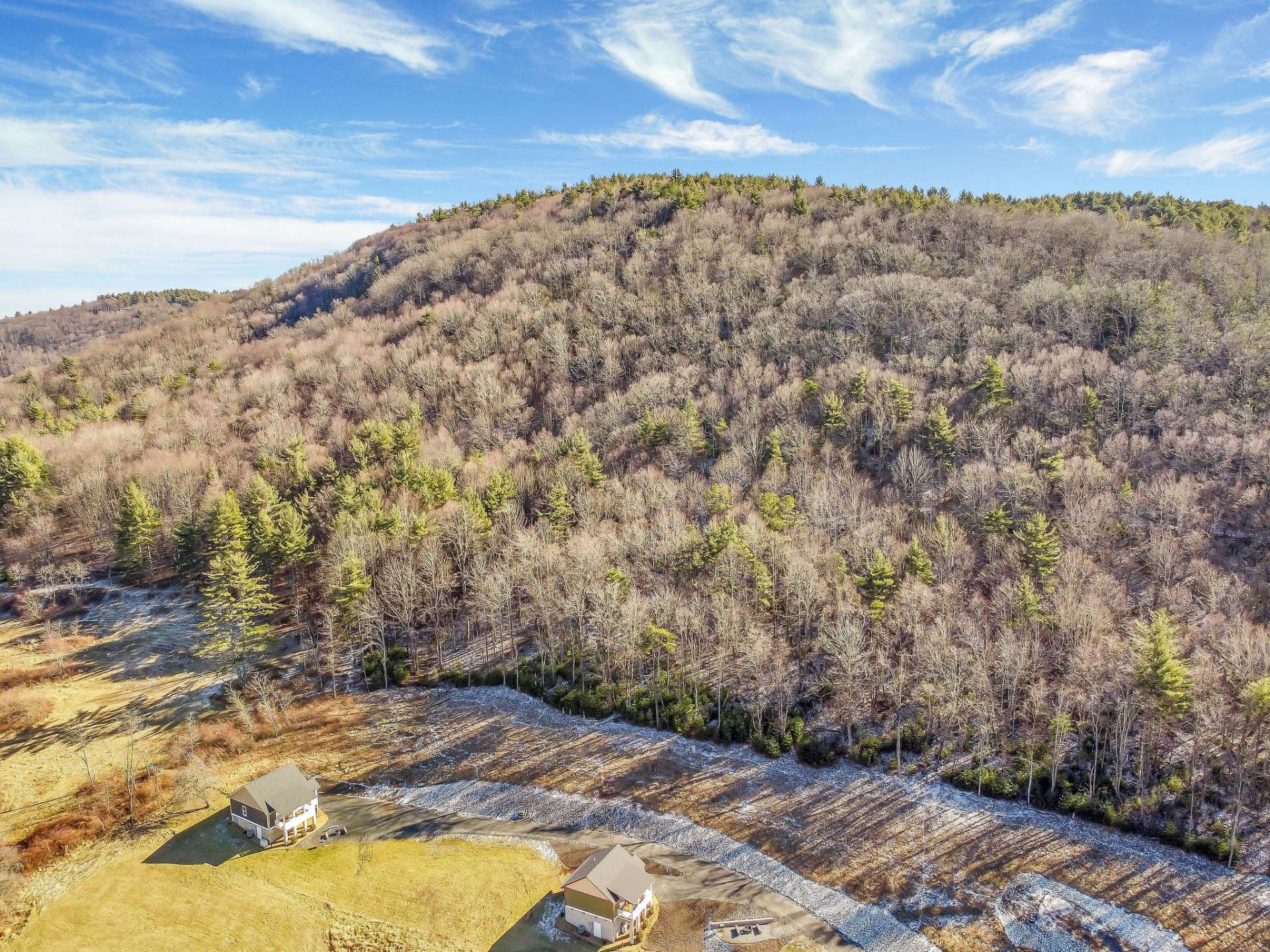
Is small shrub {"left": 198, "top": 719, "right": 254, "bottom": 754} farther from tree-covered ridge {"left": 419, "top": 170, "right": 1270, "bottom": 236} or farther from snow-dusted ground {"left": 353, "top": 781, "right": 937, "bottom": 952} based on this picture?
tree-covered ridge {"left": 419, "top": 170, "right": 1270, "bottom": 236}

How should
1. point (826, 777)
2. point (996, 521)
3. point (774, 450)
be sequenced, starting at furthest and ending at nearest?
1. point (774, 450)
2. point (996, 521)
3. point (826, 777)

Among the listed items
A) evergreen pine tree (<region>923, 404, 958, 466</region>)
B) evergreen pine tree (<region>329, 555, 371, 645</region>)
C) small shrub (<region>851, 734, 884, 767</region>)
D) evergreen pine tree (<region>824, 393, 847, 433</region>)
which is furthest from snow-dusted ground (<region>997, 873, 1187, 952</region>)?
evergreen pine tree (<region>824, 393, 847, 433</region>)

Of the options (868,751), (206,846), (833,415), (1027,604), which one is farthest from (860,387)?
(206,846)

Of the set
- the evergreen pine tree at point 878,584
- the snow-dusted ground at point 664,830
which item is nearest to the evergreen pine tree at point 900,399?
the evergreen pine tree at point 878,584

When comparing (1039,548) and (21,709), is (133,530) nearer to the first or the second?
(21,709)

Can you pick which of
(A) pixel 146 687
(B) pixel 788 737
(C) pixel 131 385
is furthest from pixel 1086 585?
(C) pixel 131 385

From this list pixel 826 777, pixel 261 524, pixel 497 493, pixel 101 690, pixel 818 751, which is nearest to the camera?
pixel 826 777

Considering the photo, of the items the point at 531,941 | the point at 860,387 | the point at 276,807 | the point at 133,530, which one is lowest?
the point at 531,941
